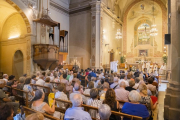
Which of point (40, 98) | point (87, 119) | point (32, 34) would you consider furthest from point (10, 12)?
point (87, 119)

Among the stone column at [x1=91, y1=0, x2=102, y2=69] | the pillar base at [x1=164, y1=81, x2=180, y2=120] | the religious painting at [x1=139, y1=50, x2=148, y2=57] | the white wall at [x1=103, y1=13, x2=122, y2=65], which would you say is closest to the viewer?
the pillar base at [x1=164, y1=81, x2=180, y2=120]

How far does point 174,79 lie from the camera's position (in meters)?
4.04

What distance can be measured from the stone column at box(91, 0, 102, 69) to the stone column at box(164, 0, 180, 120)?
8319 mm

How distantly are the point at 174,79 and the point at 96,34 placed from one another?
29.4 ft

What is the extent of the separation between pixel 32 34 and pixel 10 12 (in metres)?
3.07

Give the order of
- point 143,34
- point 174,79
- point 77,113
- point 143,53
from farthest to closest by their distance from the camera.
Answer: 1. point 143,34
2. point 143,53
3. point 174,79
4. point 77,113

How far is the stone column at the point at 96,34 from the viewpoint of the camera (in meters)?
12.3

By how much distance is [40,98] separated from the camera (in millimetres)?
2482

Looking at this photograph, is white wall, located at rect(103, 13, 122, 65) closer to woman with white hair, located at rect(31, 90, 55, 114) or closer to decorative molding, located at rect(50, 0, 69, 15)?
decorative molding, located at rect(50, 0, 69, 15)

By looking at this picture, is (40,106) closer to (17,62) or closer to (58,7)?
(17,62)

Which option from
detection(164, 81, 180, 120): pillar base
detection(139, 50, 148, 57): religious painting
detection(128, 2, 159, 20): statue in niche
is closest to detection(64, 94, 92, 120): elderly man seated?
detection(164, 81, 180, 120): pillar base

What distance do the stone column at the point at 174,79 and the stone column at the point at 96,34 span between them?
832 centimetres

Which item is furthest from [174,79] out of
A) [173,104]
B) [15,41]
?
[15,41]

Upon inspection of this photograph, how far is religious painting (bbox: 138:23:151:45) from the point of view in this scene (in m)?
18.1
